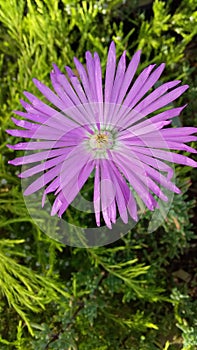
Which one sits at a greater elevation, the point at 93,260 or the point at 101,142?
the point at 101,142

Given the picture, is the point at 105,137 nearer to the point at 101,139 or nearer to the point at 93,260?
the point at 101,139

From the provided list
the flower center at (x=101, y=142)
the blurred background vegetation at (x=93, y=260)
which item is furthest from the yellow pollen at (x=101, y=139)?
the blurred background vegetation at (x=93, y=260)

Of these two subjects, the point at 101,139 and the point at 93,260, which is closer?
the point at 101,139

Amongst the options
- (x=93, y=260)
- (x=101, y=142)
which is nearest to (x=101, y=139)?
(x=101, y=142)

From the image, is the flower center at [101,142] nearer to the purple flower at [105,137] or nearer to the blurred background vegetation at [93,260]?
the purple flower at [105,137]

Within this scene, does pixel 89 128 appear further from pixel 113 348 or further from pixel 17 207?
pixel 113 348

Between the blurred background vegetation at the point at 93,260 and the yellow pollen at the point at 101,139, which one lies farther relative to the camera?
the blurred background vegetation at the point at 93,260
